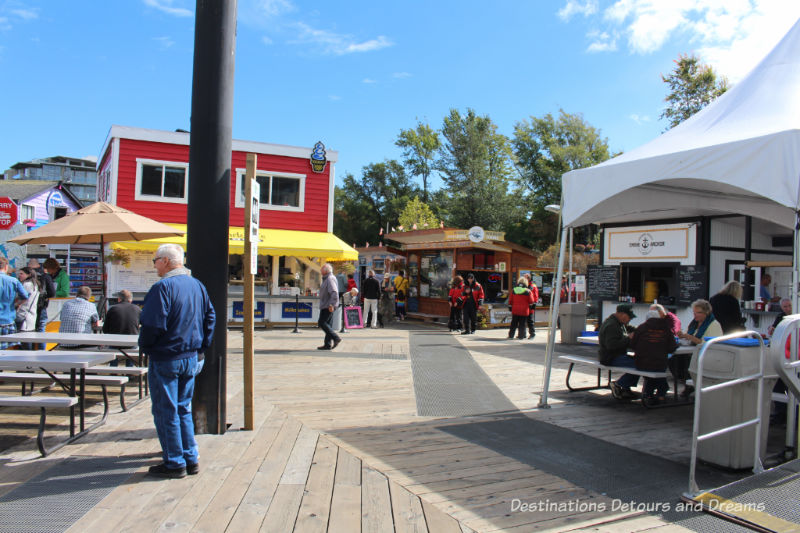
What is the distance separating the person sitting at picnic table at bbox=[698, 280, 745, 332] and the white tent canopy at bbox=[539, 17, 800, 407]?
129 centimetres

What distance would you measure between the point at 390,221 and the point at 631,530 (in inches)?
1963

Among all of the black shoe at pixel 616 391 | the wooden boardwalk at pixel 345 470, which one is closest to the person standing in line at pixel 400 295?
the wooden boardwalk at pixel 345 470

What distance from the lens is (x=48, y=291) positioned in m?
9.64

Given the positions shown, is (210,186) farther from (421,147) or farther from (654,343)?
(421,147)

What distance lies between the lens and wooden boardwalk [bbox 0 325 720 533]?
10.1ft

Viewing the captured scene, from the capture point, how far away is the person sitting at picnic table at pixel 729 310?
21.5 feet

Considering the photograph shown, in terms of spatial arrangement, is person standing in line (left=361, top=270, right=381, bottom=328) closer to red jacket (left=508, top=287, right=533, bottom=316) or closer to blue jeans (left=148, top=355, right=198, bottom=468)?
red jacket (left=508, top=287, right=533, bottom=316)

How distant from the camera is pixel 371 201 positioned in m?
55.4

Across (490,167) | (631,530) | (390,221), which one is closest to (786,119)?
(631,530)

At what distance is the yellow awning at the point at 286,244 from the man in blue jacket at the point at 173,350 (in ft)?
34.7

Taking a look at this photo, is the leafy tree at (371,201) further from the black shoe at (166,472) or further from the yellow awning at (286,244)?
the black shoe at (166,472)

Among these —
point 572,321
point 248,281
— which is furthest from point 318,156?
point 248,281

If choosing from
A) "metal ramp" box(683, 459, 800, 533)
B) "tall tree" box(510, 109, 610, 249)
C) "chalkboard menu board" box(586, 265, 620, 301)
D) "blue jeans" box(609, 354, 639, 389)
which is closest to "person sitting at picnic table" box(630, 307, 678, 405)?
"blue jeans" box(609, 354, 639, 389)

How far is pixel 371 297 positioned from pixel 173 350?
37.8 feet
